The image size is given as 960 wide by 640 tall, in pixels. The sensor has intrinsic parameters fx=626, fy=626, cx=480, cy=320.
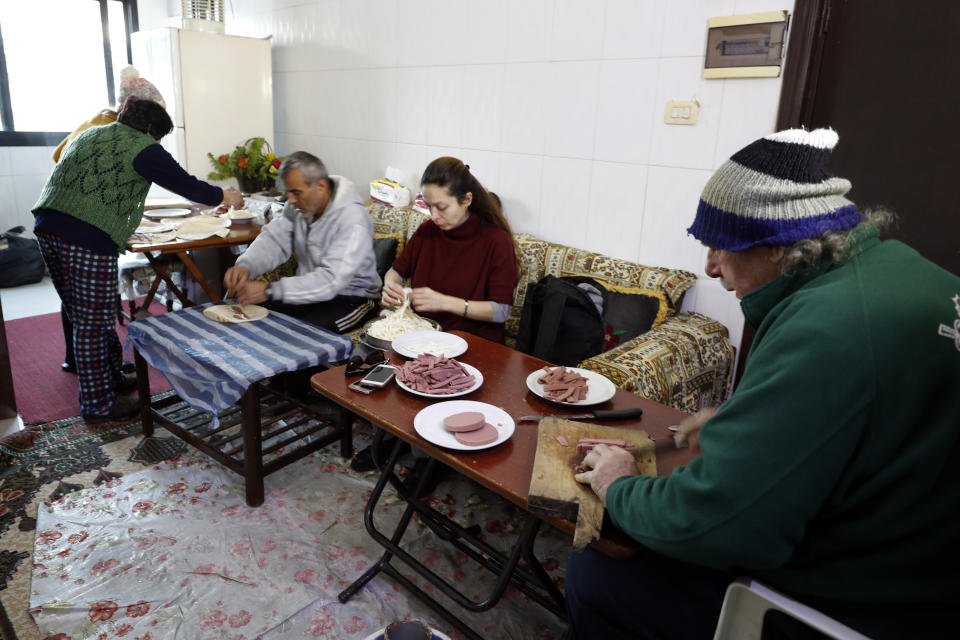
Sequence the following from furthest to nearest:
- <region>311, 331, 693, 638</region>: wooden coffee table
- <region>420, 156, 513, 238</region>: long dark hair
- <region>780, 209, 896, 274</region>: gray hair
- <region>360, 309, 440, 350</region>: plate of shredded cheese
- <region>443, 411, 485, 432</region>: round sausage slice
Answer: <region>420, 156, 513, 238</region>: long dark hair → <region>360, 309, 440, 350</region>: plate of shredded cheese → <region>443, 411, 485, 432</region>: round sausage slice → <region>311, 331, 693, 638</region>: wooden coffee table → <region>780, 209, 896, 274</region>: gray hair

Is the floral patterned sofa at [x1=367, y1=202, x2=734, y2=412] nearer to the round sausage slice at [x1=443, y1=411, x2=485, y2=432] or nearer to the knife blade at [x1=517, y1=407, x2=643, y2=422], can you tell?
the knife blade at [x1=517, y1=407, x2=643, y2=422]

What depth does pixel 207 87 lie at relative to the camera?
4.31m

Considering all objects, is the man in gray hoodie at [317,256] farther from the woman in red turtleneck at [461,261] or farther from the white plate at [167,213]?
the white plate at [167,213]

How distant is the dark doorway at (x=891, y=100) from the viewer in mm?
2117

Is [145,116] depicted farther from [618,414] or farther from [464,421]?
[618,414]

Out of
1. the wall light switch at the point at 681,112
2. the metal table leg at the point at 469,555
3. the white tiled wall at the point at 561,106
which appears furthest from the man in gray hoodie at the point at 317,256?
the wall light switch at the point at 681,112

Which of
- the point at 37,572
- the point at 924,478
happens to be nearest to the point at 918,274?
the point at 924,478

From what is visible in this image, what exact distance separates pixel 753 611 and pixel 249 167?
167 inches

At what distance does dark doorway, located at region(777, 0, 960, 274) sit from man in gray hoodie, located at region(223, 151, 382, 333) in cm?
180

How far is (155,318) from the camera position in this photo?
2.62 m

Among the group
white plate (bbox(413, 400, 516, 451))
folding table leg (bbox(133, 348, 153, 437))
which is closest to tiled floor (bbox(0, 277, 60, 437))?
folding table leg (bbox(133, 348, 153, 437))

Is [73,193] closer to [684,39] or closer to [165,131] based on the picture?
[165,131]

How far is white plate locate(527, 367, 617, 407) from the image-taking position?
5.11ft

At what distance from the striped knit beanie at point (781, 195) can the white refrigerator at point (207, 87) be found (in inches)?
162
